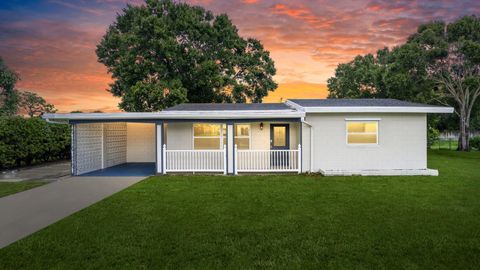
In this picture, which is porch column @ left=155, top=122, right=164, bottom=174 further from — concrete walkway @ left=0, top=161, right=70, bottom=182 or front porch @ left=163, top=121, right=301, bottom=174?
concrete walkway @ left=0, top=161, right=70, bottom=182

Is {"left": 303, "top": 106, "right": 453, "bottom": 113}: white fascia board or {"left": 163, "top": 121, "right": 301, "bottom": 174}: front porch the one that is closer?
{"left": 303, "top": 106, "right": 453, "bottom": 113}: white fascia board

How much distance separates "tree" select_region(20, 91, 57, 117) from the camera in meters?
28.8

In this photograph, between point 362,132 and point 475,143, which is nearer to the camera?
point 362,132

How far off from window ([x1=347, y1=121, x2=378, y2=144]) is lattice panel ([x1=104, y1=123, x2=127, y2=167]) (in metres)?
11.2

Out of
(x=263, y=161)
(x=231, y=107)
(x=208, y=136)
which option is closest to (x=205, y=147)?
(x=208, y=136)

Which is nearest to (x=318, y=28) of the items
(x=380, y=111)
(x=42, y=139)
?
(x=380, y=111)

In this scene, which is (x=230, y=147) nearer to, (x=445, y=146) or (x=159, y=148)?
(x=159, y=148)

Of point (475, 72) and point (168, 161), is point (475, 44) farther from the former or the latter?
point (168, 161)

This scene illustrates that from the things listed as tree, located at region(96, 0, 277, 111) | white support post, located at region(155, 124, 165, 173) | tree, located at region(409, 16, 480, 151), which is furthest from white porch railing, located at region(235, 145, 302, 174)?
tree, located at region(409, 16, 480, 151)

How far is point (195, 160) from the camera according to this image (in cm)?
1229

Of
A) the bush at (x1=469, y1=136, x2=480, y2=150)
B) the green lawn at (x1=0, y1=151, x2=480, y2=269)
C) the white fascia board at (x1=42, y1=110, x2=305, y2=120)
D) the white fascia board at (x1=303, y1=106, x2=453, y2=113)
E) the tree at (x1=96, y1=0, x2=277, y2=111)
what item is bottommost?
the green lawn at (x1=0, y1=151, x2=480, y2=269)

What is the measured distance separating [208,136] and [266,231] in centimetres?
837

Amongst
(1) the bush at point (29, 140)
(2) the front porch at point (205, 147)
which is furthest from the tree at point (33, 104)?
(2) the front porch at point (205, 147)

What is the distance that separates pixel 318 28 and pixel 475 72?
14.3 metres
